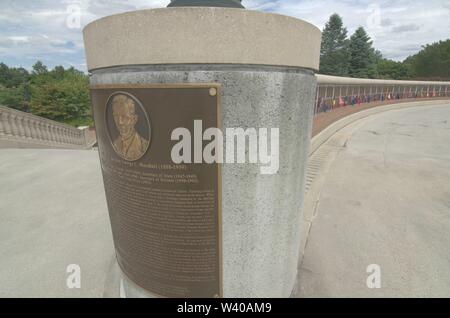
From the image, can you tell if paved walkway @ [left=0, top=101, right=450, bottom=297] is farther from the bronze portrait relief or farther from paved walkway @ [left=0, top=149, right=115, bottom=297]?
the bronze portrait relief

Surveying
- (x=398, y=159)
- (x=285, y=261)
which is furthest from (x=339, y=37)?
(x=285, y=261)

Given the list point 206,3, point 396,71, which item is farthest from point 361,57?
point 206,3

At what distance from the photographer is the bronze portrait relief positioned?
5.61ft

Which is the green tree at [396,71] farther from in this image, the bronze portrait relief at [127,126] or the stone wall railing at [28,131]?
the bronze portrait relief at [127,126]

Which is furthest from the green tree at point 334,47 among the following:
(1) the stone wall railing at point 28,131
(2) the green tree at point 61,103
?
(1) the stone wall railing at point 28,131

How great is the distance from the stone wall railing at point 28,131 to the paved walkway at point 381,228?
10608 mm

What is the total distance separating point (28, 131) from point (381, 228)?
12.9 meters

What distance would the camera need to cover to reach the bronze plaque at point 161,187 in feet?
5.43

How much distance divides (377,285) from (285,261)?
54.5 inches

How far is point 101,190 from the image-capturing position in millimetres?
5242

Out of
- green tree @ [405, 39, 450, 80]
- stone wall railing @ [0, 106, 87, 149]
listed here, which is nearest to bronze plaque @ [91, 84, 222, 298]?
stone wall railing @ [0, 106, 87, 149]

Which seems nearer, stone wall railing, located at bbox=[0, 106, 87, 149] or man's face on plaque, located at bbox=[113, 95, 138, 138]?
man's face on plaque, located at bbox=[113, 95, 138, 138]

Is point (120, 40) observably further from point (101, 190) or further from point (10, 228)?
point (101, 190)

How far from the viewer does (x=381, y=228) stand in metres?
3.89
